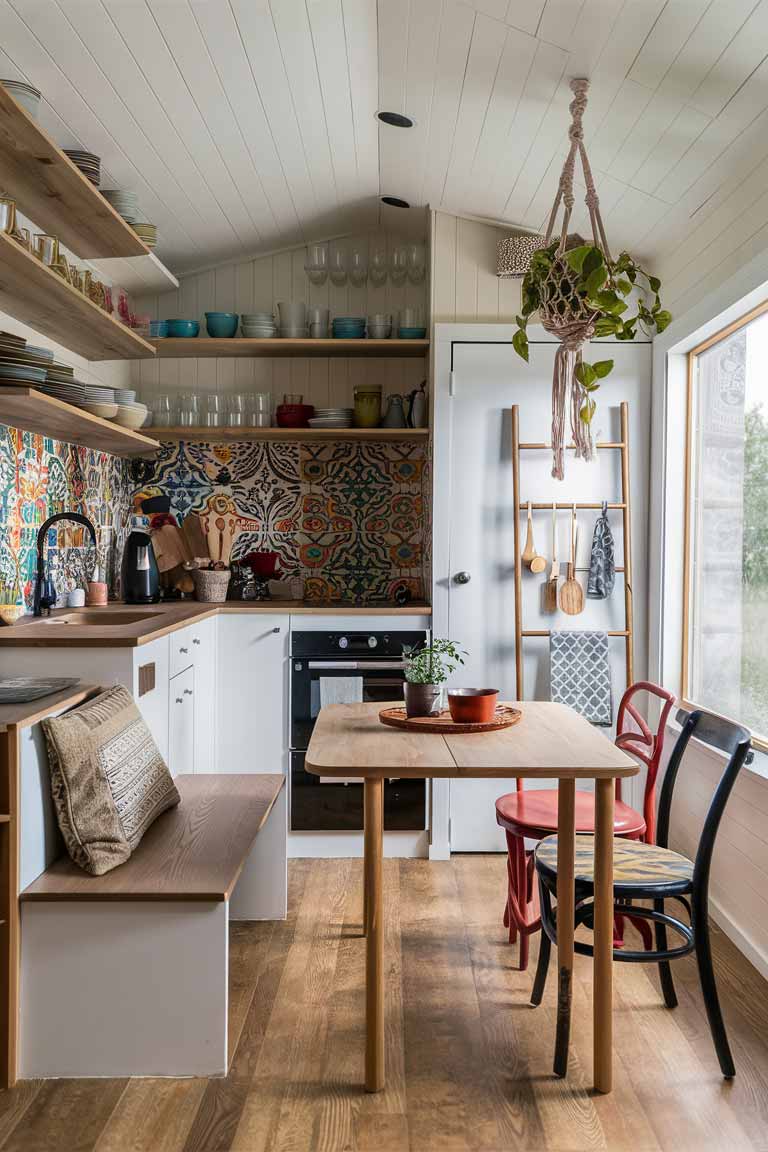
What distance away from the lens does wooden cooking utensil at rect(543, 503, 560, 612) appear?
13.2 feet

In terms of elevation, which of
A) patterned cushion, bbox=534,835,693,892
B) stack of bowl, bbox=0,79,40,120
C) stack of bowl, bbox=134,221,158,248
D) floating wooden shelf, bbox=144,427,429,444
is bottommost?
patterned cushion, bbox=534,835,693,892

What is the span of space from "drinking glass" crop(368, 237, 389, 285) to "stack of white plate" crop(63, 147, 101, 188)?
1.76 m

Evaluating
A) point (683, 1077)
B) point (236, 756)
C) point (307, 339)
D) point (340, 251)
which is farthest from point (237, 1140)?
point (340, 251)

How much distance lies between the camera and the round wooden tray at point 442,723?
2.45 m

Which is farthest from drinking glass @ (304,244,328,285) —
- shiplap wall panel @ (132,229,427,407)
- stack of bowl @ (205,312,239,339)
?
stack of bowl @ (205,312,239,339)

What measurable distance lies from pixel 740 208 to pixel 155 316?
2.80 meters

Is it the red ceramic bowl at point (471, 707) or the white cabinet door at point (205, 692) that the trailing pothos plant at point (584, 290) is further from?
the white cabinet door at point (205, 692)

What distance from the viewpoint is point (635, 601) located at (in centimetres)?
405

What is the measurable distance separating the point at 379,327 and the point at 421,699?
7.54ft

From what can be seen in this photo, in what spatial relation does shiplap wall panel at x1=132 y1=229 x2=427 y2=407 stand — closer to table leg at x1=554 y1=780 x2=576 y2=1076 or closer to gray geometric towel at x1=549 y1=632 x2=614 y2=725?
gray geometric towel at x1=549 y1=632 x2=614 y2=725

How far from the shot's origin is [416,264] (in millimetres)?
4512

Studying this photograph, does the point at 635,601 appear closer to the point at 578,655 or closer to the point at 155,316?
the point at 578,655

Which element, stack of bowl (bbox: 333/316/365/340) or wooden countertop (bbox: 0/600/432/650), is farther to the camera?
stack of bowl (bbox: 333/316/365/340)

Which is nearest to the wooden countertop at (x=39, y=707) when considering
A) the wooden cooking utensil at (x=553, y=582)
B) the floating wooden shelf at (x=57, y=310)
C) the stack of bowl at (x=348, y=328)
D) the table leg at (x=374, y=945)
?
→ the table leg at (x=374, y=945)
